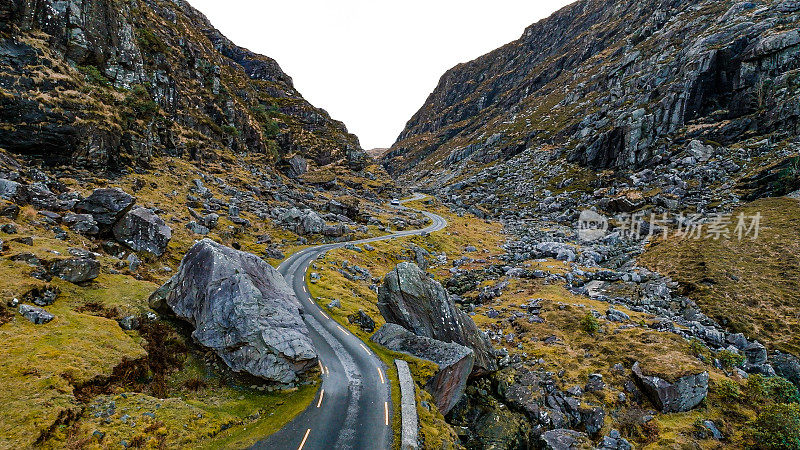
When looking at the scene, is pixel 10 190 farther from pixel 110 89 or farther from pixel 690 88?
pixel 690 88

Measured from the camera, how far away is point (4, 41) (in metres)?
52.6

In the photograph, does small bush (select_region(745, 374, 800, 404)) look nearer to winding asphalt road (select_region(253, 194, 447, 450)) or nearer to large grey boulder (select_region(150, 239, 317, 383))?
winding asphalt road (select_region(253, 194, 447, 450))

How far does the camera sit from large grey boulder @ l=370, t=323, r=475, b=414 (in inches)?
1024

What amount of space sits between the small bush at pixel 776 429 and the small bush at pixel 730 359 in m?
6.53

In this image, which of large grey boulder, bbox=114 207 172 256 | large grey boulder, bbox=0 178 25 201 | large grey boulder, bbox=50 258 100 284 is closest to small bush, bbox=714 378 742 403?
large grey boulder, bbox=50 258 100 284

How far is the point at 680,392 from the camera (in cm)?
2747

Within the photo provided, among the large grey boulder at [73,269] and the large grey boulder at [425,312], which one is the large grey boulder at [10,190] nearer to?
the large grey boulder at [73,269]

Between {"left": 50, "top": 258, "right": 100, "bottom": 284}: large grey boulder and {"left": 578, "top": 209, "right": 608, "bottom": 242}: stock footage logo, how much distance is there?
89529mm

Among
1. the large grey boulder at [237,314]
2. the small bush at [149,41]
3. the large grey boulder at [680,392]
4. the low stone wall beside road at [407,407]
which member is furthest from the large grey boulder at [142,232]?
the small bush at [149,41]

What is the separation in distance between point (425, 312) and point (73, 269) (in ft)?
91.8

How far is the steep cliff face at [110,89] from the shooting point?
51.3 meters

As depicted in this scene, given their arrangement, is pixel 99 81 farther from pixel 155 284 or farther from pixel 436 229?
pixel 436 229

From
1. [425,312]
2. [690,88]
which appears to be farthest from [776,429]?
[690,88]

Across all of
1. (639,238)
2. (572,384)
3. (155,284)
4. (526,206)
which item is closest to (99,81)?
(155,284)
